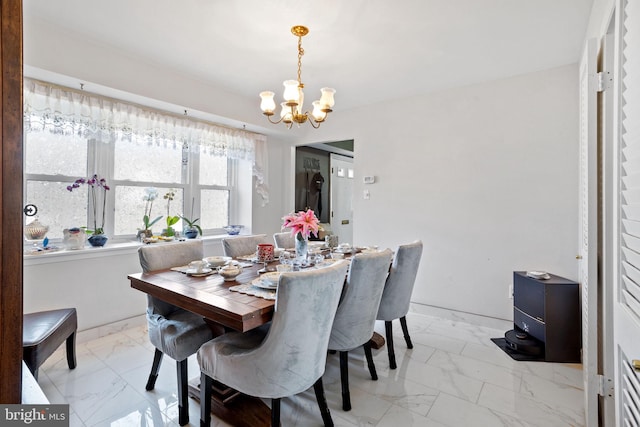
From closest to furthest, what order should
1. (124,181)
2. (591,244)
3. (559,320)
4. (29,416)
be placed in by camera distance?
1. (29,416)
2. (591,244)
3. (559,320)
4. (124,181)

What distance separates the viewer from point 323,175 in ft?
18.0

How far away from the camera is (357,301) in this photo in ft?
5.84

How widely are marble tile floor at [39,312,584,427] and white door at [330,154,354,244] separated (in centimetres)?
322

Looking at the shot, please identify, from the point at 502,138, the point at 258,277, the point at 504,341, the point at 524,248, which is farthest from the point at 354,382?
the point at 502,138

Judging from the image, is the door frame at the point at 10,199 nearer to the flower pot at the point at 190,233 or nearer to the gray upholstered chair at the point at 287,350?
the gray upholstered chair at the point at 287,350

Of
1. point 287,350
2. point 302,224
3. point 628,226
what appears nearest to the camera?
point 628,226

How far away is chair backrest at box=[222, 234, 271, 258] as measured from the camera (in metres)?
2.71

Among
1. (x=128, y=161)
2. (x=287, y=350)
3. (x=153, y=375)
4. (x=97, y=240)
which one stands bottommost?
(x=153, y=375)

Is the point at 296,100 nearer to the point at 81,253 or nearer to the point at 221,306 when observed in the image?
the point at 221,306

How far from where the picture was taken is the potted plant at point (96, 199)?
8.89ft

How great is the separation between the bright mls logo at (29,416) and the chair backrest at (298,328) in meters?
0.67

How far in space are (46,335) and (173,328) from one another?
72 centimetres

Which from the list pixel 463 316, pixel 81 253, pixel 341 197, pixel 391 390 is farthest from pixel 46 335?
pixel 341 197

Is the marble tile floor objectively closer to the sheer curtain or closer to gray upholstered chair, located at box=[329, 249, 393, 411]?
gray upholstered chair, located at box=[329, 249, 393, 411]
